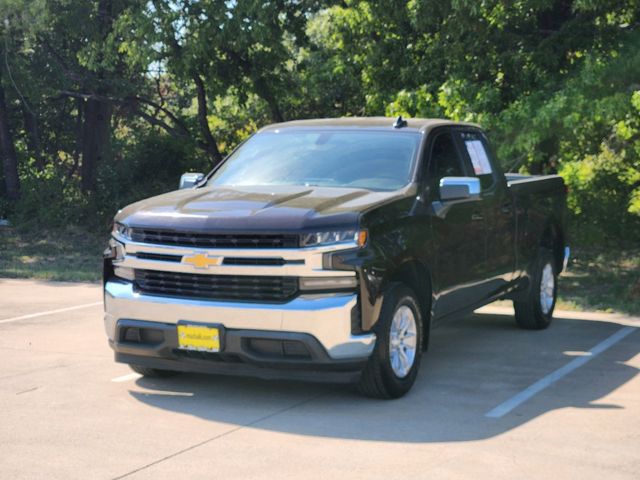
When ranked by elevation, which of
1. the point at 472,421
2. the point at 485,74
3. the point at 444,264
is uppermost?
the point at 485,74

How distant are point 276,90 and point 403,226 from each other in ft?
47.9

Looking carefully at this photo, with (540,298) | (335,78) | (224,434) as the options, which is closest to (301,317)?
(224,434)

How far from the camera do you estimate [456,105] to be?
15.0 m

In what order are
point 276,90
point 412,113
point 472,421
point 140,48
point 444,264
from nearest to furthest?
point 472,421 < point 444,264 < point 412,113 < point 140,48 < point 276,90

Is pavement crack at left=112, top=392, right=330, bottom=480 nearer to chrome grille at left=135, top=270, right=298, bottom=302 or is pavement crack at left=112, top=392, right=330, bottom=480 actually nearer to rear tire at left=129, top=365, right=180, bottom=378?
chrome grille at left=135, top=270, right=298, bottom=302

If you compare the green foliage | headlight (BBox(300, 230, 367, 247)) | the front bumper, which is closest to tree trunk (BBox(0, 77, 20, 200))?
the green foliage

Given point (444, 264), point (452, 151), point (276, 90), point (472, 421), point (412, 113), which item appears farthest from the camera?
point (276, 90)

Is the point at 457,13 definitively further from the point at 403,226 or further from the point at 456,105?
the point at 403,226

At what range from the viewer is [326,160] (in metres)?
8.58

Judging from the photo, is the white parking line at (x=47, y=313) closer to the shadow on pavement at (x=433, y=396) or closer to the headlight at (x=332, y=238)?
the shadow on pavement at (x=433, y=396)

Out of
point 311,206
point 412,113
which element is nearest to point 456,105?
point 412,113

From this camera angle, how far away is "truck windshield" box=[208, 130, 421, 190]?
833 centimetres

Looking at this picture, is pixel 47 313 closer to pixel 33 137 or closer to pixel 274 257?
pixel 274 257

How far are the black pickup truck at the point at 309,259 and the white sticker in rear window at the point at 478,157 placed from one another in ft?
0.70
